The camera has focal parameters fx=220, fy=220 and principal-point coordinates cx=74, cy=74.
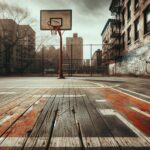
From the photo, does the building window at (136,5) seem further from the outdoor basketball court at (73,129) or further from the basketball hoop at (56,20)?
the outdoor basketball court at (73,129)

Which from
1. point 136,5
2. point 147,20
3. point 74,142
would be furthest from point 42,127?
point 136,5

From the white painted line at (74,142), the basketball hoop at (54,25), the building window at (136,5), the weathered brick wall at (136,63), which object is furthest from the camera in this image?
the building window at (136,5)

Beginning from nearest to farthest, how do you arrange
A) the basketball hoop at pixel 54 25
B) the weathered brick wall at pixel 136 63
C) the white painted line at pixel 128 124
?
1. the white painted line at pixel 128 124
2. the weathered brick wall at pixel 136 63
3. the basketball hoop at pixel 54 25

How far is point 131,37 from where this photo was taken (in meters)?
22.8

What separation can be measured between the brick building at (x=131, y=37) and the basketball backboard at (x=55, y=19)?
6.37m

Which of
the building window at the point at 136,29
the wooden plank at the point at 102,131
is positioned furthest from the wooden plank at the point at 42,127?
the building window at the point at 136,29

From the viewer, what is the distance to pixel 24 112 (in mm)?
3643

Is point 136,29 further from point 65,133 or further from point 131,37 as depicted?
point 65,133

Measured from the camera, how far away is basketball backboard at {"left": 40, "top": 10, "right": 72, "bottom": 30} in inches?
736

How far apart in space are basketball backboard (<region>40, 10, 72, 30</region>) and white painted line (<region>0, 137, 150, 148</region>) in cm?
1700

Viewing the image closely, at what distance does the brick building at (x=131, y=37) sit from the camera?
18.7 meters

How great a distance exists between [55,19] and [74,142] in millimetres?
17531

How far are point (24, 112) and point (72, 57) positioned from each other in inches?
879

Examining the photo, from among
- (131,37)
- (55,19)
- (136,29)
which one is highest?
(55,19)
